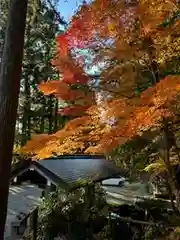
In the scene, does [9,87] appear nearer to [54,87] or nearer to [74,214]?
[54,87]

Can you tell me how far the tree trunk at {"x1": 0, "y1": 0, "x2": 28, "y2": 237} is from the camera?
19.4 ft

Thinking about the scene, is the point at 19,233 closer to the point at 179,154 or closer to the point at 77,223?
the point at 77,223

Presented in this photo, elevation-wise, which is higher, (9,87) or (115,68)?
(115,68)

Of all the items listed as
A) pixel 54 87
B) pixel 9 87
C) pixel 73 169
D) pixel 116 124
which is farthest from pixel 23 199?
pixel 9 87

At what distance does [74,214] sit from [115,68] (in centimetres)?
322

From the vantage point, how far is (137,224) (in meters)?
8.34

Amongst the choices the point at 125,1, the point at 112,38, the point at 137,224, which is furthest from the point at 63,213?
the point at 125,1

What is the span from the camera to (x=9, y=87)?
6156 millimetres

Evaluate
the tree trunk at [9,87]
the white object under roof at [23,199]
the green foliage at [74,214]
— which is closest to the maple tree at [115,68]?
the green foliage at [74,214]

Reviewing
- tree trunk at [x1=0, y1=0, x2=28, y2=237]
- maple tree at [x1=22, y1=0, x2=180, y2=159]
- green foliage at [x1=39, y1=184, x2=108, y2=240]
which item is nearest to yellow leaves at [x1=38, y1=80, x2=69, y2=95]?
maple tree at [x1=22, y1=0, x2=180, y2=159]

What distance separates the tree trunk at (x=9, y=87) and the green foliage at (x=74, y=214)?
79.6 inches

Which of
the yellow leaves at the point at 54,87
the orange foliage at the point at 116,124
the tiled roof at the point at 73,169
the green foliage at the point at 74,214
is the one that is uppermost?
the yellow leaves at the point at 54,87

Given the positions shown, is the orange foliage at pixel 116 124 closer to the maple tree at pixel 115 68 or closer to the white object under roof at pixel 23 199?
the maple tree at pixel 115 68

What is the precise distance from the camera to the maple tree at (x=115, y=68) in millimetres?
6586
